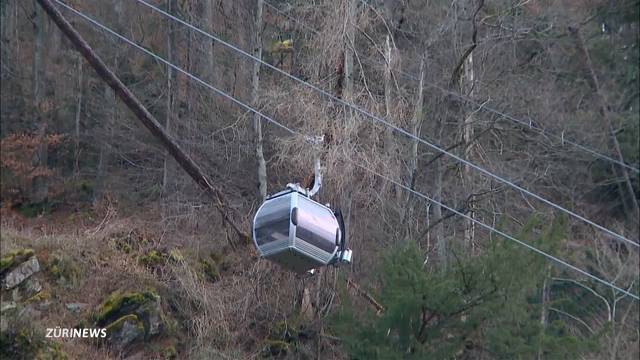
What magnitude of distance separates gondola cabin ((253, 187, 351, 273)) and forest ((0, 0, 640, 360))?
1.67m

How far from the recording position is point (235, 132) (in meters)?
21.4

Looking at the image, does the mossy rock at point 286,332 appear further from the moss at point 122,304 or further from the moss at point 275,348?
the moss at point 122,304

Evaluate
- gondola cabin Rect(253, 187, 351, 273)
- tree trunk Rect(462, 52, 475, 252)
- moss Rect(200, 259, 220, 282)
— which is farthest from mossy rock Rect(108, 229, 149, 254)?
gondola cabin Rect(253, 187, 351, 273)

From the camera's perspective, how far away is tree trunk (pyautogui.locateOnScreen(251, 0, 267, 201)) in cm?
1969

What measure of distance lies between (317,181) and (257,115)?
23.4 feet

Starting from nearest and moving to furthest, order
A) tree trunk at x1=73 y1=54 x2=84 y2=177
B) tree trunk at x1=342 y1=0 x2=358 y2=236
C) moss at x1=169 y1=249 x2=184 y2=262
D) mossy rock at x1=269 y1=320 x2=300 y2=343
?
tree trunk at x1=342 y1=0 x2=358 y2=236
mossy rock at x1=269 y1=320 x2=300 y2=343
moss at x1=169 y1=249 x2=184 y2=262
tree trunk at x1=73 y1=54 x2=84 y2=177

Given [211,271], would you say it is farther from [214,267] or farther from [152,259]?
[152,259]

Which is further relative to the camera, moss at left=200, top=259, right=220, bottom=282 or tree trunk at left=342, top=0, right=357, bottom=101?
moss at left=200, top=259, right=220, bottom=282

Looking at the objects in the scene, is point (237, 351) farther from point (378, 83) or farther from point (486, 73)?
point (486, 73)

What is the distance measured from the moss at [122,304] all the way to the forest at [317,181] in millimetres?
42

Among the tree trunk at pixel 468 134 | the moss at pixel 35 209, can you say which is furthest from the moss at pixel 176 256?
the moss at pixel 35 209

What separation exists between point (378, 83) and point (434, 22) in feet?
8.84

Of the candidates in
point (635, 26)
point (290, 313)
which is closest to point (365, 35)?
point (290, 313)

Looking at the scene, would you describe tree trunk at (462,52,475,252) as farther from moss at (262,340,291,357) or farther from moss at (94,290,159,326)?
moss at (94,290,159,326)
